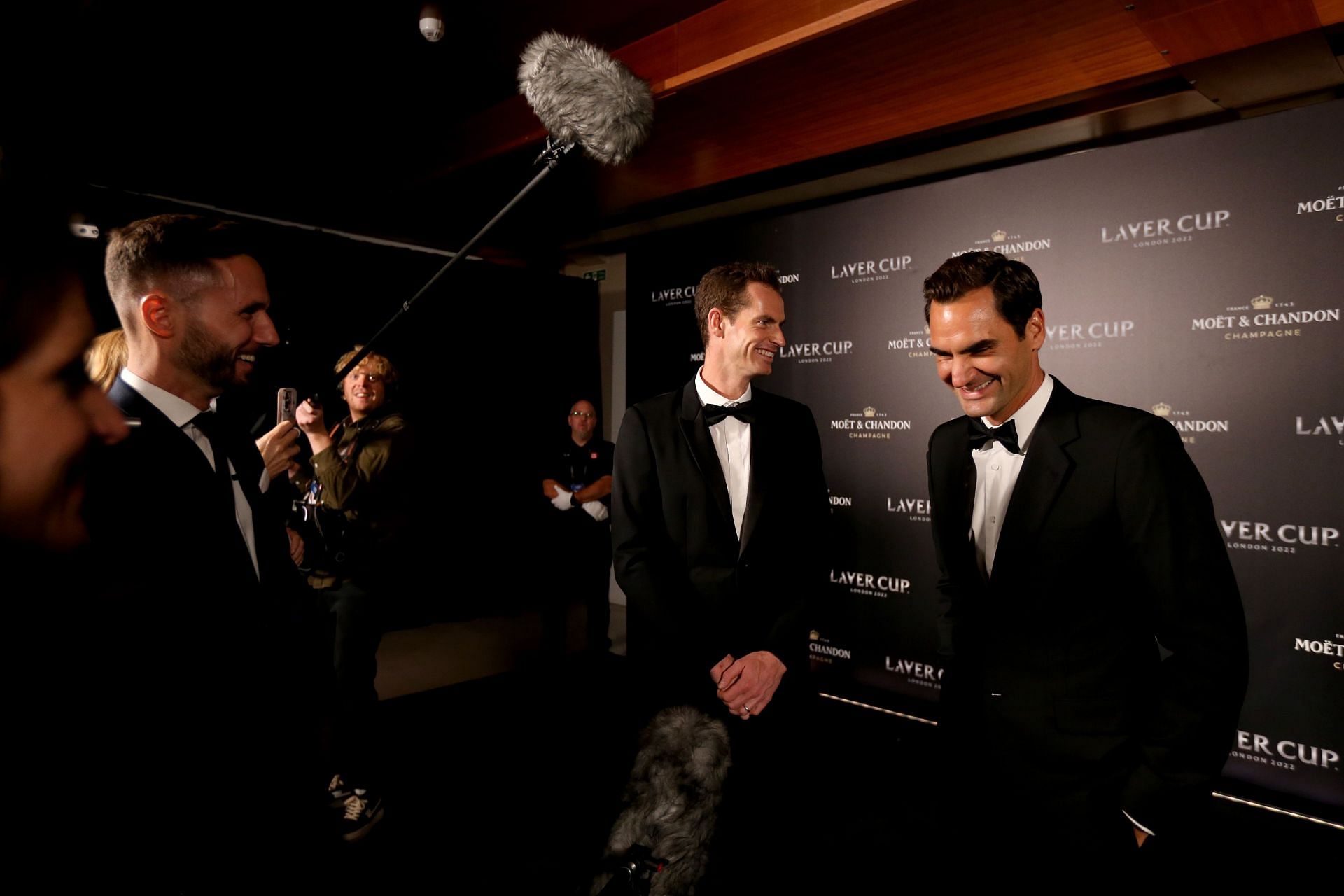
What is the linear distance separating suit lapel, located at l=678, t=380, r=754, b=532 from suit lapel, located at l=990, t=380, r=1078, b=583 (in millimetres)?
743

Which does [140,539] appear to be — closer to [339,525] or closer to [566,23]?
[339,525]

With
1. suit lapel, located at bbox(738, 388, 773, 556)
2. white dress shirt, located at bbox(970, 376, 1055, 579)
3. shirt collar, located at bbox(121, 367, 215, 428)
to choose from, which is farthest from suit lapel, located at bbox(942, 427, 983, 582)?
shirt collar, located at bbox(121, 367, 215, 428)

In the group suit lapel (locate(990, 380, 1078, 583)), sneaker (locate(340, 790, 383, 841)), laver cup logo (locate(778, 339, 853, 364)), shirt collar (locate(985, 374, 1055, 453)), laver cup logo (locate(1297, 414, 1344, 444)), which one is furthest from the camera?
laver cup logo (locate(778, 339, 853, 364))

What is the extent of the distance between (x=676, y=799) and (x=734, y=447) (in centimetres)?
124

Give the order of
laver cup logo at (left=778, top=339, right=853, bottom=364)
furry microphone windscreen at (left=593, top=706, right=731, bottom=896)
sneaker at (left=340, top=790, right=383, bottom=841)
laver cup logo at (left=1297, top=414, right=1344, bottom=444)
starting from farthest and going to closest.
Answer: laver cup logo at (left=778, top=339, right=853, bottom=364) < sneaker at (left=340, top=790, right=383, bottom=841) < laver cup logo at (left=1297, top=414, right=1344, bottom=444) < furry microphone windscreen at (left=593, top=706, right=731, bottom=896)

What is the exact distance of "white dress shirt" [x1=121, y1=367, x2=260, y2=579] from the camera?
151 cm

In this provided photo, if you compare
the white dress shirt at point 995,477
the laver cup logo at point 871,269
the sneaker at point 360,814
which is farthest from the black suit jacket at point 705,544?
the laver cup logo at point 871,269

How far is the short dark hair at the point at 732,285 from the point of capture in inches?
79.7

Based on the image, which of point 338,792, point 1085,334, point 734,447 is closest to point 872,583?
point 1085,334

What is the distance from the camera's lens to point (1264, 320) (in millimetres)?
2588

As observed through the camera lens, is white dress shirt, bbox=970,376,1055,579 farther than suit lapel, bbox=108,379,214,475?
Yes

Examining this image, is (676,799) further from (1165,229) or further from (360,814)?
(1165,229)

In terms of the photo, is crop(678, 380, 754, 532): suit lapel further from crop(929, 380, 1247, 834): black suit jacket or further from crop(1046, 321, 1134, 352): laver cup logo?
crop(1046, 321, 1134, 352): laver cup logo

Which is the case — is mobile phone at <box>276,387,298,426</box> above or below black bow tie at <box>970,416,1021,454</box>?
above
